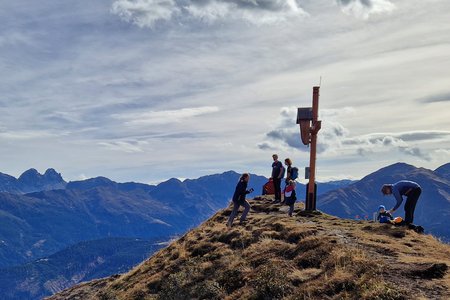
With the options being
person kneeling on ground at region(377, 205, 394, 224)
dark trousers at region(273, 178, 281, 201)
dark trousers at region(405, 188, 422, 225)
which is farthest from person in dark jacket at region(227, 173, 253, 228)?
dark trousers at region(405, 188, 422, 225)

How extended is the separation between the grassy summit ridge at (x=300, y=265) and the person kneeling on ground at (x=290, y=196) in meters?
0.85

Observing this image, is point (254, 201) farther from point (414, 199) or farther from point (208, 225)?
point (414, 199)

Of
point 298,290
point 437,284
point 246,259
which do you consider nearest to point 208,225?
point 246,259

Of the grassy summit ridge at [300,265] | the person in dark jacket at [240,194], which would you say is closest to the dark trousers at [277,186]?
the grassy summit ridge at [300,265]

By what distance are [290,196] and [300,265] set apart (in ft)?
37.5

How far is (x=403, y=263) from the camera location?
1372 cm

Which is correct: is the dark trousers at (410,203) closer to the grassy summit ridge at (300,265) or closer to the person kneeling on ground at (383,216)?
the grassy summit ridge at (300,265)

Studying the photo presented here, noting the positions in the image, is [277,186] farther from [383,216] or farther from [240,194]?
[383,216]

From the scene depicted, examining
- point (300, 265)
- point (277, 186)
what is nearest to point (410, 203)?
point (300, 265)

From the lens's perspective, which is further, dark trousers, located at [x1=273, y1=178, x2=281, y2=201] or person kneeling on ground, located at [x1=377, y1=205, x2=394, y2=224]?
dark trousers, located at [x1=273, y1=178, x2=281, y2=201]

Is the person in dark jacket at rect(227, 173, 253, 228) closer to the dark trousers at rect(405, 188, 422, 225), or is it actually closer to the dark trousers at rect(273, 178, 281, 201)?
the dark trousers at rect(273, 178, 281, 201)

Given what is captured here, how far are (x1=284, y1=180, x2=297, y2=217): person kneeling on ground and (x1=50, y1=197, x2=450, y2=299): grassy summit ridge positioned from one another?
85 cm

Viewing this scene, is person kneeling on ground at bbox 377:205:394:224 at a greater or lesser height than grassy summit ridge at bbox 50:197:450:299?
greater

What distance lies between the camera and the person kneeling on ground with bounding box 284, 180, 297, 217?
85.8 feet
